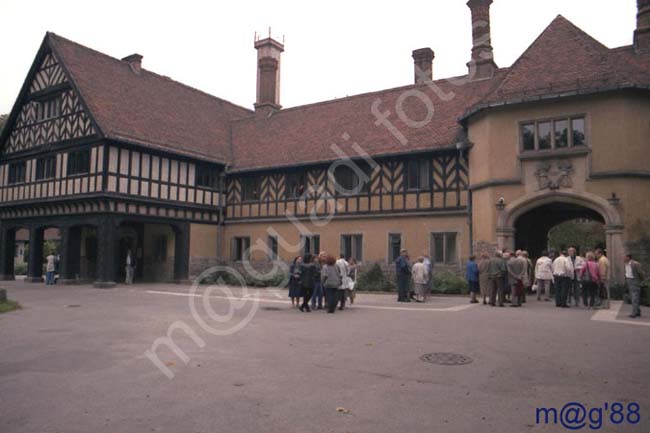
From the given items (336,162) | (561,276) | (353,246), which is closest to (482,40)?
(336,162)

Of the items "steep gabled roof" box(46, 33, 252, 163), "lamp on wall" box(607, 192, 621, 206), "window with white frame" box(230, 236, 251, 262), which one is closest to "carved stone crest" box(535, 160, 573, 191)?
"lamp on wall" box(607, 192, 621, 206)

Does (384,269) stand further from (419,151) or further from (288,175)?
(288,175)

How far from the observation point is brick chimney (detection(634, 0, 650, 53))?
782 inches

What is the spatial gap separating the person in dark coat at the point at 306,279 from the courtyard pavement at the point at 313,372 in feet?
5.61

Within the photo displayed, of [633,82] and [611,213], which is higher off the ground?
[633,82]

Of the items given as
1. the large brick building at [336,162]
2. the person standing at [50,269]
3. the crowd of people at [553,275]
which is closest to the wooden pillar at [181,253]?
the large brick building at [336,162]

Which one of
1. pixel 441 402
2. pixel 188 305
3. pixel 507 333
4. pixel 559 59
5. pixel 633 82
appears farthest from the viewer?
pixel 559 59

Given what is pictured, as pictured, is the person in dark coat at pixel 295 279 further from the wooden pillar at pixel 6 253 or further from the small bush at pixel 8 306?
the wooden pillar at pixel 6 253

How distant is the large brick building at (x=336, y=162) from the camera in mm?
17922

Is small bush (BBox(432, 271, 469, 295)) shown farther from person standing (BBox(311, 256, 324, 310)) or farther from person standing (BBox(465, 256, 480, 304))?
person standing (BBox(311, 256, 324, 310))

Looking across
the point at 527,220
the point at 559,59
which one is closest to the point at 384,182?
the point at 527,220

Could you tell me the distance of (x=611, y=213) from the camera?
17125 millimetres

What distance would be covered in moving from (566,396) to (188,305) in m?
11.8

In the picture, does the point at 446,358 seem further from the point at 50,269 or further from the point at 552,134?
the point at 50,269
